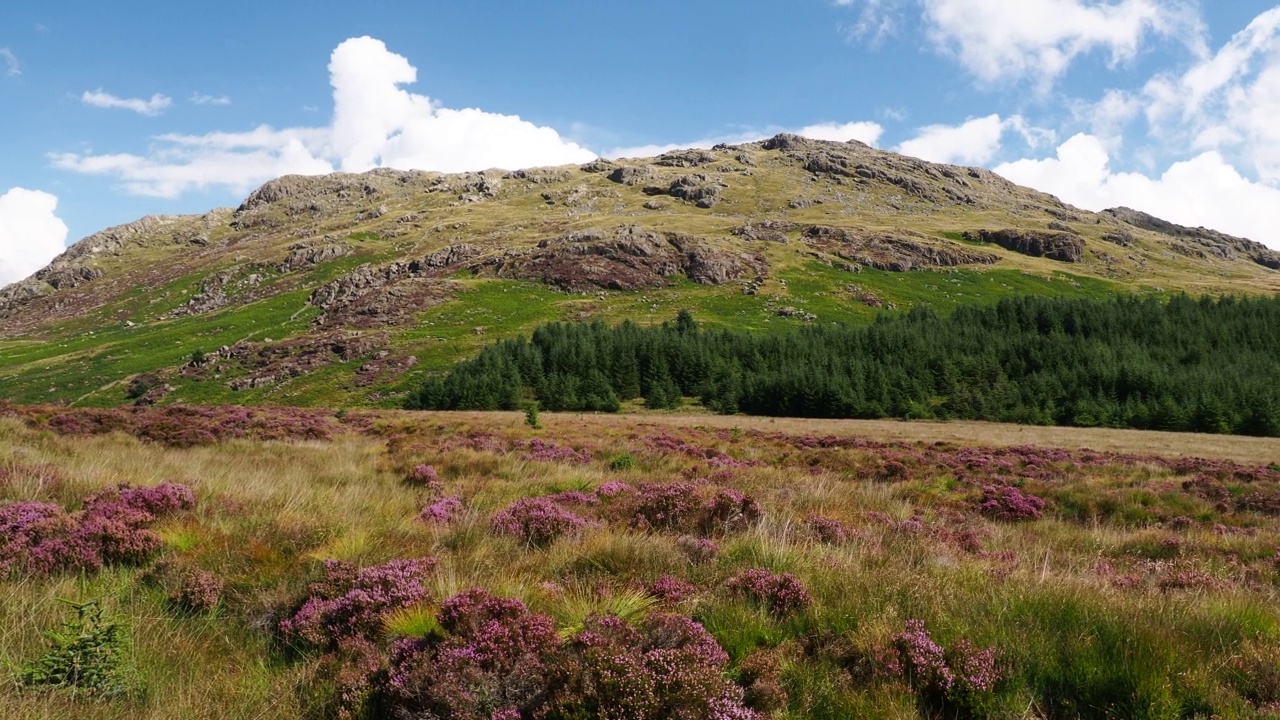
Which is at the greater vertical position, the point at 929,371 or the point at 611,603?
the point at 929,371

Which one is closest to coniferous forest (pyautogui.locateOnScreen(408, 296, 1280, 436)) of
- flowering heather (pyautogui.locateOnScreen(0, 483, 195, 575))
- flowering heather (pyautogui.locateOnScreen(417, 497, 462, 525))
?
flowering heather (pyautogui.locateOnScreen(417, 497, 462, 525))

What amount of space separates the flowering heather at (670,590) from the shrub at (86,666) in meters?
3.56

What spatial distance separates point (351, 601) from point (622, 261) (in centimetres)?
14653

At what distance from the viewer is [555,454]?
650 inches

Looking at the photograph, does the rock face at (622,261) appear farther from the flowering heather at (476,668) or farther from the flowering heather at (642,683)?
the flowering heather at (642,683)

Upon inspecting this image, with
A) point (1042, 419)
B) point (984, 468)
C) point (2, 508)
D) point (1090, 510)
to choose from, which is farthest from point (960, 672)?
point (1042, 419)

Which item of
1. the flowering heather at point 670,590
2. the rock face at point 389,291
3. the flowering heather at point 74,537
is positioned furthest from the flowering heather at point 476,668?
the rock face at point 389,291

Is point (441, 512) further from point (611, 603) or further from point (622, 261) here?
point (622, 261)

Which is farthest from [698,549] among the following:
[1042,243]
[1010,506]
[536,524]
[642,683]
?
[1042,243]

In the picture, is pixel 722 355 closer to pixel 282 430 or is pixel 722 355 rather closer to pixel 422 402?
pixel 422 402

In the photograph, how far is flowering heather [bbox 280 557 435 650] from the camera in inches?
169

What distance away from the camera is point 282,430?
2147 centimetres

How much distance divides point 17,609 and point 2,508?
3266 mm

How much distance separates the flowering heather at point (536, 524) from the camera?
22.5ft
